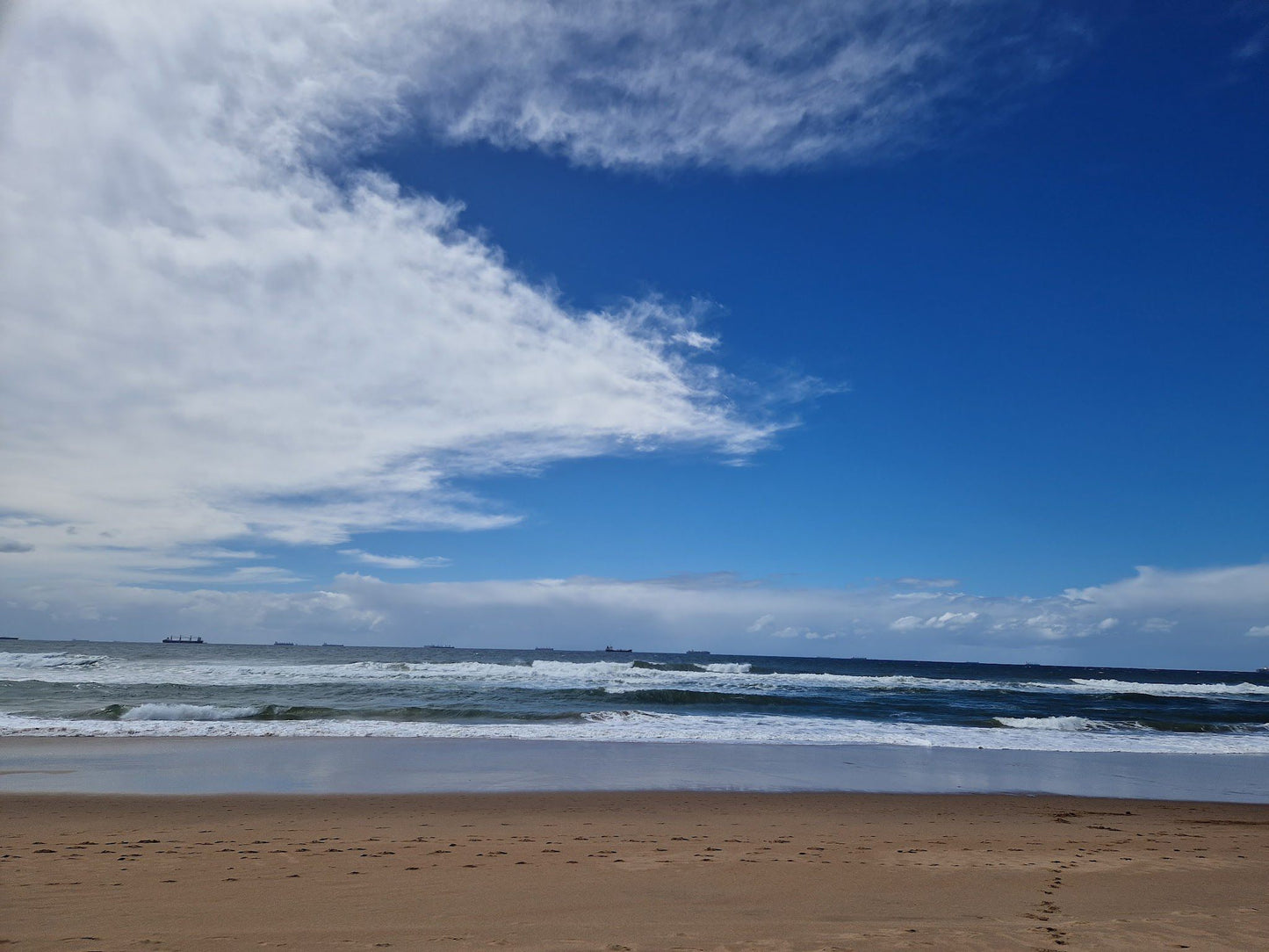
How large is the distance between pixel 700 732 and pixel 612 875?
13.5m

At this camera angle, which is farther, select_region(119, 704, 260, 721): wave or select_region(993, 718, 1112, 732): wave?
select_region(993, 718, 1112, 732): wave

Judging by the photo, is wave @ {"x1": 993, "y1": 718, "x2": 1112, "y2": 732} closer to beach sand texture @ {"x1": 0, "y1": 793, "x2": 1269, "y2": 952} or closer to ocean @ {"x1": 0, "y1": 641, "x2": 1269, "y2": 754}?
ocean @ {"x1": 0, "y1": 641, "x2": 1269, "y2": 754}

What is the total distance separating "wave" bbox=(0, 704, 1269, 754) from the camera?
18.3 meters

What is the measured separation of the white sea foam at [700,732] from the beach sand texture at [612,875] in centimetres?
781

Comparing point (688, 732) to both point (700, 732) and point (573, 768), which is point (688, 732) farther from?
point (573, 768)

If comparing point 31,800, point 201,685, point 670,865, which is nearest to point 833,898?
point 670,865

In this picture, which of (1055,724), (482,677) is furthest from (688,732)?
(482,677)

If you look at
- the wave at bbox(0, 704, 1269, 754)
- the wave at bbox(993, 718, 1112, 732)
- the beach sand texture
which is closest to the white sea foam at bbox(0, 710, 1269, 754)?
the wave at bbox(0, 704, 1269, 754)

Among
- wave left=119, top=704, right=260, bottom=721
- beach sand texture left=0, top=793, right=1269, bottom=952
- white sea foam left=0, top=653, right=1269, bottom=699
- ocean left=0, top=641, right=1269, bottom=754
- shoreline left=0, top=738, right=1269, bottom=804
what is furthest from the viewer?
white sea foam left=0, top=653, right=1269, bottom=699

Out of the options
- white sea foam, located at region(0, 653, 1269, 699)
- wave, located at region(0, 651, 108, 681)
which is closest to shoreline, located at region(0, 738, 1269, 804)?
white sea foam, located at region(0, 653, 1269, 699)

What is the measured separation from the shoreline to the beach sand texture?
3.87ft

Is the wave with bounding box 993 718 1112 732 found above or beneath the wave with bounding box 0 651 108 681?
above

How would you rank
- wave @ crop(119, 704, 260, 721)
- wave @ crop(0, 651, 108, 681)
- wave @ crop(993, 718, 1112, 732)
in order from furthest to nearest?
1. wave @ crop(0, 651, 108, 681)
2. wave @ crop(993, 718, 1112, 732)
3. wave @ crop(119, 704, 260, 721)

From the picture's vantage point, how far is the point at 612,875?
732 cm
